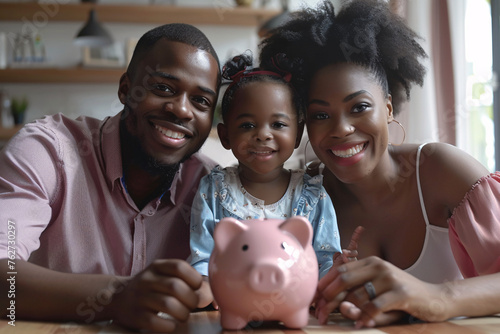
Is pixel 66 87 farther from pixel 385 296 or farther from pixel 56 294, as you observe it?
pixel 385 296

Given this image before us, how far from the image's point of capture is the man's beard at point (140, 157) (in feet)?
4.39

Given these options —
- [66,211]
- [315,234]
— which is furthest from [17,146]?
[315,234]

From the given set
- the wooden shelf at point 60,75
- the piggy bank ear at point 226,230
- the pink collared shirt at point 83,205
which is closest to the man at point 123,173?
the pink collared shirt at point 83,205

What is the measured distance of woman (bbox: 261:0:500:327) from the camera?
1.22 m

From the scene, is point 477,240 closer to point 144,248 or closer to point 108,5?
point 144,248

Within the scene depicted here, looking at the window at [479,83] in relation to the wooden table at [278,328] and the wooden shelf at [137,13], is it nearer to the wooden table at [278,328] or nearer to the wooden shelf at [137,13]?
the wooden shelf at [137,13]

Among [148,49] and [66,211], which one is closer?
[66,211]

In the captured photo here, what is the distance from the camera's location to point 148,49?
136 centimetres

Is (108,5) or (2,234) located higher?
(108,5)

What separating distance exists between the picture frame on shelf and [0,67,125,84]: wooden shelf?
6 centimetres

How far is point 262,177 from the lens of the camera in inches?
50.3

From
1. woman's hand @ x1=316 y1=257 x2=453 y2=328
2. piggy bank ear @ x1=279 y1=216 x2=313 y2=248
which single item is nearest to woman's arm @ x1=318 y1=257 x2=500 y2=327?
woman's hand @ x1=316 y1=257 x2=453 y2=328

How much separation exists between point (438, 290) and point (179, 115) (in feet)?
2.32

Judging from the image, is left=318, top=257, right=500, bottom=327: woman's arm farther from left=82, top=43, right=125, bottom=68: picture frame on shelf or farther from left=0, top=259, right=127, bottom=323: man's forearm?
left=82, top=43, right=125, bottom=68: picture frame on shelf
